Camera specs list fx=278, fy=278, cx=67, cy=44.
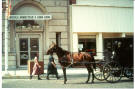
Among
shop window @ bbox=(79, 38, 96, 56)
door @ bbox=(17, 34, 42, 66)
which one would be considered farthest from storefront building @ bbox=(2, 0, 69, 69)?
shop window @ bbox=(79, 38, 96, 56)

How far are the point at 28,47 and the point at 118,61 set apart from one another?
31.0 feet

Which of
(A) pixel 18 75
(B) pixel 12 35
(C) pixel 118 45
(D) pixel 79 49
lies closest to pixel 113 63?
(C) pixel 118 45

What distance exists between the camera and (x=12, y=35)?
20328 mm

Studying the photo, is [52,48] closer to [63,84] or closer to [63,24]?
[63,84]

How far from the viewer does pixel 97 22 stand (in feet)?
68.9

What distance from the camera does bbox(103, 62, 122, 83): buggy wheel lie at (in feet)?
42.1

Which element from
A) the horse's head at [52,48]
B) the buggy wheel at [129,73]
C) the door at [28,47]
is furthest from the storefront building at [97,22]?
the horse's head at [52,48]

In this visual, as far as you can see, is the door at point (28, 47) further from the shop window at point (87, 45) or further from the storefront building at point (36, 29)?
the shop window at point (87, 45)

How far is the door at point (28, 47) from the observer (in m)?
20.7

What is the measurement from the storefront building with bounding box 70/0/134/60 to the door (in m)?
2.63

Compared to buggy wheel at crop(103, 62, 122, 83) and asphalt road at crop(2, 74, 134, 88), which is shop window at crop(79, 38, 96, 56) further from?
buggy wheel at crop(103, 62, 122, 83)

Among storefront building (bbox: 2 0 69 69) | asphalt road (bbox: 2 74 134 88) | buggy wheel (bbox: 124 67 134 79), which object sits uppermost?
storefront building (bbox: 2 0 69 69)

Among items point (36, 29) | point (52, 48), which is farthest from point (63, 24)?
point (52, 48)

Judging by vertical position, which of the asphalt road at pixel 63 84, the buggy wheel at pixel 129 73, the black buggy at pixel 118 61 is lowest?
the asphalt road at pixel 63 84
